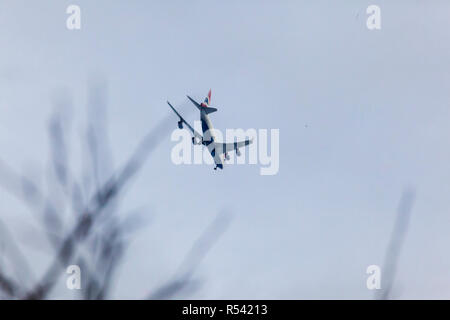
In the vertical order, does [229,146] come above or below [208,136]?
below

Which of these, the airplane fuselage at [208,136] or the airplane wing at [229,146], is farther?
the airplane fuselage at [208,136]

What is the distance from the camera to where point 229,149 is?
66125 millimetres

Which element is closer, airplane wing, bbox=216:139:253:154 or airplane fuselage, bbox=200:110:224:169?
airplane wing, bbox=216:139:253:154

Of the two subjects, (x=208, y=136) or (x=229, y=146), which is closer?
(x=229, y=146)
